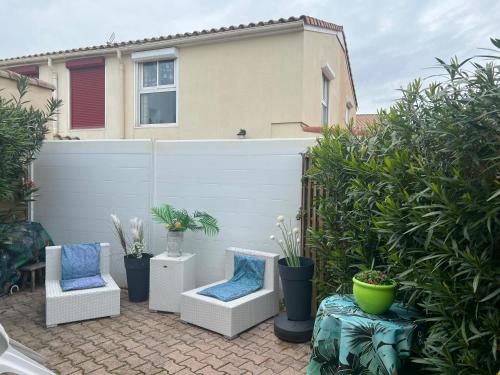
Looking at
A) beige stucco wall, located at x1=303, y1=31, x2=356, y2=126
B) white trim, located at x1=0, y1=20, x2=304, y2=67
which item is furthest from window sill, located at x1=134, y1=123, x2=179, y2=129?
beige stucco wall, located at x1=303, y1=31, x2=356, y2=126

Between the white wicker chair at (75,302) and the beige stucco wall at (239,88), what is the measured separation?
464 cm

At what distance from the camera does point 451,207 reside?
6.52ft

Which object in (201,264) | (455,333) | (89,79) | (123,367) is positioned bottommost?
(123,367)

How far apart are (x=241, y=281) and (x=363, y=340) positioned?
2.45 metres

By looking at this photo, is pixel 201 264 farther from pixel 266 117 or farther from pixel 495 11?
pixel 495 11

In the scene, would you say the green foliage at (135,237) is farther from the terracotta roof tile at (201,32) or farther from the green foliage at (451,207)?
the terracotta roof tile at (201,32)

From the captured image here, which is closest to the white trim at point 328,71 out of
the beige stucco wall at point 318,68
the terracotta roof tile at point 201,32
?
the beige stucco wall at point 318,68

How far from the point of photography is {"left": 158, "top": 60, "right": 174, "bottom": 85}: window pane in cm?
898

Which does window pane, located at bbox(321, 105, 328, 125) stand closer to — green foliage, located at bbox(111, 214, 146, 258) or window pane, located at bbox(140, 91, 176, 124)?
window pane, located at bbox(140, 91, 176, 124)

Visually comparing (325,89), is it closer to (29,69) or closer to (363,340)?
(363,340)

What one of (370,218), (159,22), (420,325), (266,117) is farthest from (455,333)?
(159,22)

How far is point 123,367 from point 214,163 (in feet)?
9.88

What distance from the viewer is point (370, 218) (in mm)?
3146

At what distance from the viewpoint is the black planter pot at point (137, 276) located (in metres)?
5.23
